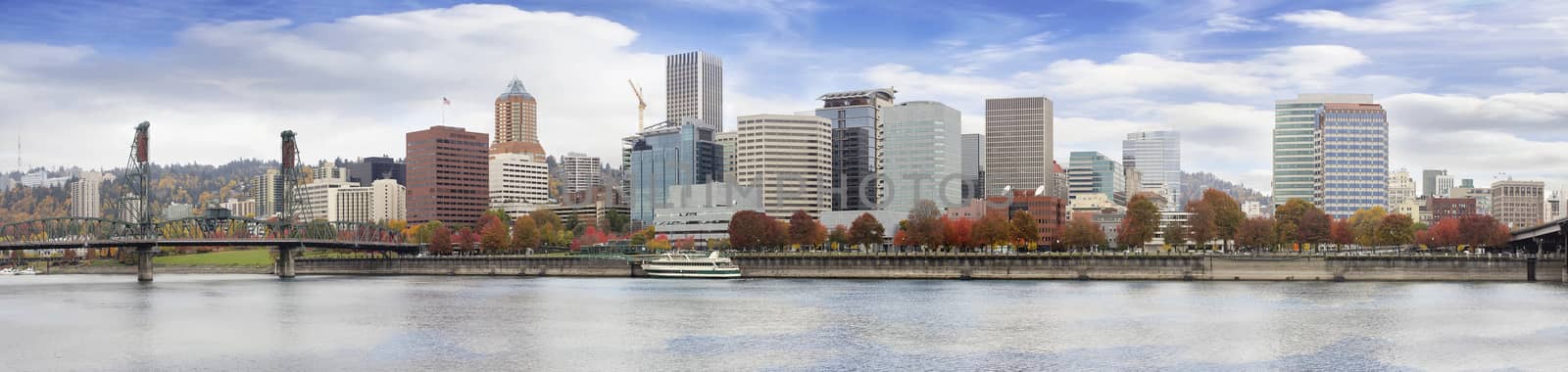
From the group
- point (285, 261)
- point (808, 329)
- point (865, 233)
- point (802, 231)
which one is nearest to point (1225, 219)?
point (865, 233)

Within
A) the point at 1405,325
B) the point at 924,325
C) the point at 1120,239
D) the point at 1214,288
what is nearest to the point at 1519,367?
the point at 1405,325

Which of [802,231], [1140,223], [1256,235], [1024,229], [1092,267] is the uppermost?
[1140,223]

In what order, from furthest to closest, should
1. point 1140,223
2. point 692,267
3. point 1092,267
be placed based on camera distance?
1. point 1140,223
2. point 692,267
3. point 1092,267

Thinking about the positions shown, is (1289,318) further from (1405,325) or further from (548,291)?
(548,291)

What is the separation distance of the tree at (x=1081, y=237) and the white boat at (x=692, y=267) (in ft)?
148

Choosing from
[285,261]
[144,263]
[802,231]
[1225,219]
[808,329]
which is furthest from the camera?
[802,231]

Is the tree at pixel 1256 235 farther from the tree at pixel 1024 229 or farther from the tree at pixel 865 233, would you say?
the tree at pixel 865 233

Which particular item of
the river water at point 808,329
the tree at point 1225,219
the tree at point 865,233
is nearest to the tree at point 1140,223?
the tree at point 1225,219

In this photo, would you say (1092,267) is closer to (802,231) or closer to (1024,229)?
(1024,229)

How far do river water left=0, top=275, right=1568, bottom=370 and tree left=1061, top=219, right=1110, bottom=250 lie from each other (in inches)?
2084

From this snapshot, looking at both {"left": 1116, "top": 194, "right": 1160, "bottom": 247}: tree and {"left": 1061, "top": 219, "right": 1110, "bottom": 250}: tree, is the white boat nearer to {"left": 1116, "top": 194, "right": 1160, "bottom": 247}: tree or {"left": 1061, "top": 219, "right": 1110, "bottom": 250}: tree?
{"left": 1061, "top": 219, "right": 1110, "bottom": 250}: tree

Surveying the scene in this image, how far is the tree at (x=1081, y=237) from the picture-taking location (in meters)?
171

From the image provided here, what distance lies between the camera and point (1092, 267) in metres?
139

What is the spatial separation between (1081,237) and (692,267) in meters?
50.9
